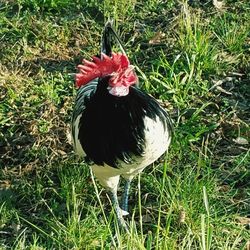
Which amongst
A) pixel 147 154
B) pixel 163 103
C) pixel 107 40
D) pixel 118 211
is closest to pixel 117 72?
pixel 147 154

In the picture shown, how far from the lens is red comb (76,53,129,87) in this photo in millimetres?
3295

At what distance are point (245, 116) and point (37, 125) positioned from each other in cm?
138

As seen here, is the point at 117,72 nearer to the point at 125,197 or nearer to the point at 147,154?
the point at 147,154

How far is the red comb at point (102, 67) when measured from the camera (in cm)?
329

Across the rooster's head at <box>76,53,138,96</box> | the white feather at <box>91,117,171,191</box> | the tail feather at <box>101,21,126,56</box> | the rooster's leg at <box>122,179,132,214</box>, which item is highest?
the rooster's head at <box>76,53,138,96</box>

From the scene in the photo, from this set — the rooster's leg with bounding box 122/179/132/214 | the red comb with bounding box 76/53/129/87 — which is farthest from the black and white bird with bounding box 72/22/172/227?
the rooster's leg with bounding box 122/179/132/214

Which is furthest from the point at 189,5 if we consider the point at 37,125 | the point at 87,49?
the point at 37,125

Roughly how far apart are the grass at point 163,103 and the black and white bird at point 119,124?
20 cm

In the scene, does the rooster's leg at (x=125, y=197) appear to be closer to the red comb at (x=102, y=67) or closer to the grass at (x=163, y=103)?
the grass at (x=163, y=103)

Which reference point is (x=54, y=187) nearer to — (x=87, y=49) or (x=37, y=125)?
(x=37, y=125)

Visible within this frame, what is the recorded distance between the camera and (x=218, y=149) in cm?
428

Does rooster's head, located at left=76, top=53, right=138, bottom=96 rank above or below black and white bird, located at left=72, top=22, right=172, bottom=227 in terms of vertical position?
above

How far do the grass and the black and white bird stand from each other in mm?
204

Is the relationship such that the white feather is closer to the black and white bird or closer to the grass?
the black and white bird
